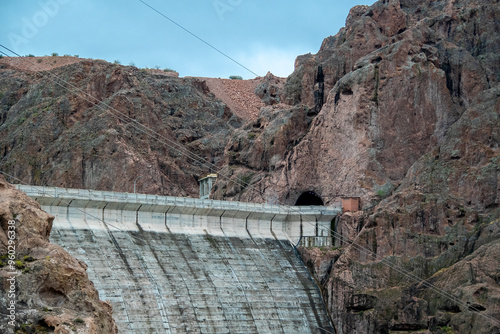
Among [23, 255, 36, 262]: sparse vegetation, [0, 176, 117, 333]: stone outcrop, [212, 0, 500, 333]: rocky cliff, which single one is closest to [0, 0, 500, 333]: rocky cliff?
[212, 0, 500, 333]: rocky cliff

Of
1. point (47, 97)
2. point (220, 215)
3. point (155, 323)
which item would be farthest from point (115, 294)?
point (47, 97)

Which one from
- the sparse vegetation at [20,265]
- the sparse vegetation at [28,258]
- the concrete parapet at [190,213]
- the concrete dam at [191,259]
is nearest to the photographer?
the sparse vegetation at [20,265]

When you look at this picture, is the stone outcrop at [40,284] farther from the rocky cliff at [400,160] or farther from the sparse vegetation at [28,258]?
the rocky cliff at [400,160]

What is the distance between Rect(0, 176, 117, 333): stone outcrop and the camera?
41.2m

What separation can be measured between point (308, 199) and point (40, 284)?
53204 mm

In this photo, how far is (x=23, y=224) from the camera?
45250mm

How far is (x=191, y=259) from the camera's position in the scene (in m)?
76.9

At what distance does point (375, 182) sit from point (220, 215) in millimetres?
13621

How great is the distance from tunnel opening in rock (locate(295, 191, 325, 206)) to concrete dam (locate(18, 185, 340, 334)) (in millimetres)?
4669

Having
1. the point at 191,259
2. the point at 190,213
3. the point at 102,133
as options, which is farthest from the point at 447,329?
the point at 102,133

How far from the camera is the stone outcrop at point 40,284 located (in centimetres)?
4122

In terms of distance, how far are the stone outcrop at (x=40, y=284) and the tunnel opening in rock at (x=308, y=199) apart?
153 feet

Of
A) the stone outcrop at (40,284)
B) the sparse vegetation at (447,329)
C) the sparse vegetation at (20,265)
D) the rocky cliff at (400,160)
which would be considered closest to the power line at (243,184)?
the rocky cliff at (400,160)

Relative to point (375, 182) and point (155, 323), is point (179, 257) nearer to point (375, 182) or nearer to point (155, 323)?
point (155, 323)
